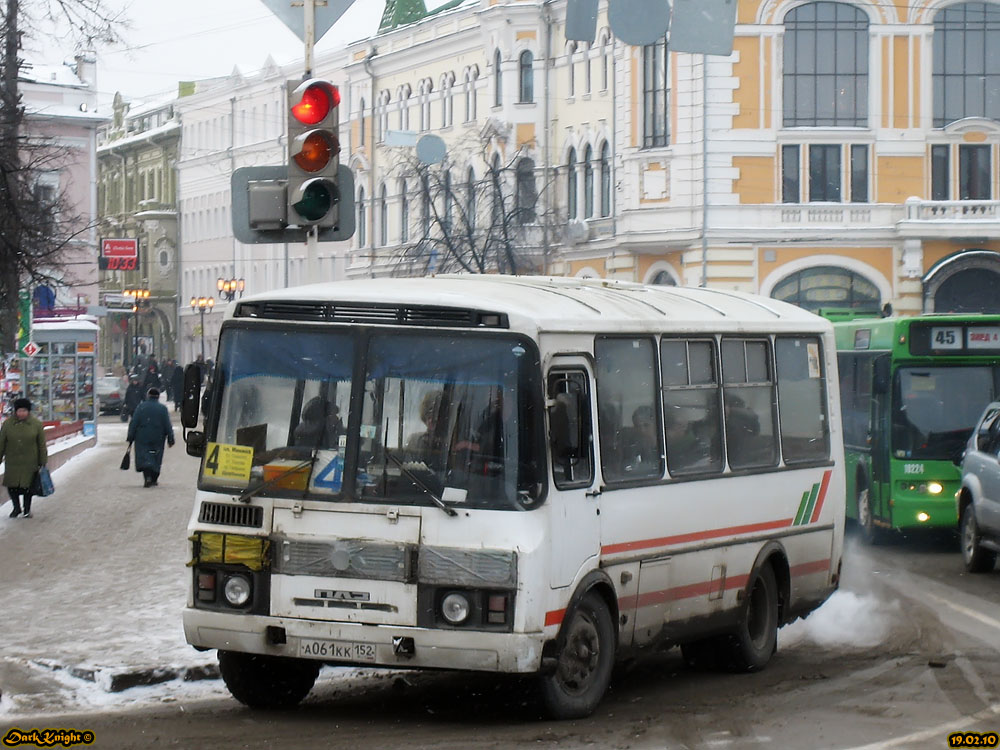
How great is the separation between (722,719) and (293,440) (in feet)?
9.15

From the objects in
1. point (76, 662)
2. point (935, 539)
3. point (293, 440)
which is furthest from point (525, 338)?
point (935, 539)

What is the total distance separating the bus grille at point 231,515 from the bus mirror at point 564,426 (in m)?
1.63

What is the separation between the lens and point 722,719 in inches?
413

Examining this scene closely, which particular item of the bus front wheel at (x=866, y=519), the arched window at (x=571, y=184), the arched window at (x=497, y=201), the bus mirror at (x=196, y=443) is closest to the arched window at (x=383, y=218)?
the arched window at (x=571, y=184)

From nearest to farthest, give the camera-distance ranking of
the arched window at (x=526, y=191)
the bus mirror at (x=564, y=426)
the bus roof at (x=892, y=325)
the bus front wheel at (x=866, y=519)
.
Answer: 1. the bus mirror at (x=564, y=426)
2. the bus roof at (x=892, y=325)
3. the bus front wheel at (x=866, y=519)
4. the arched window at (x=526, y=191)

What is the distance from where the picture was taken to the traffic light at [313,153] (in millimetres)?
12516

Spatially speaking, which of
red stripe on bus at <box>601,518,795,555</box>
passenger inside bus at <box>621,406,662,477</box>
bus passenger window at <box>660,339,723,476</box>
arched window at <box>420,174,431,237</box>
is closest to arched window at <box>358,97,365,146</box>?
arched window at <box>420,174,431,237</box>

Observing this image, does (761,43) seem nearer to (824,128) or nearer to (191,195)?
(824,128)

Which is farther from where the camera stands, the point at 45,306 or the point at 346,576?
the point at 45,306

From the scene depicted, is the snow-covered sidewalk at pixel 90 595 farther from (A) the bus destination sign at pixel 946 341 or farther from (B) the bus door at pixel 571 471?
(A) the bus destination sign at pixel 946 341

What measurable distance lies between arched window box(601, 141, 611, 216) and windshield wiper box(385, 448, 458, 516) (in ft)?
161

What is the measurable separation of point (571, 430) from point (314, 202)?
10.7 ft

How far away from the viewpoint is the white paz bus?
9.98 metres

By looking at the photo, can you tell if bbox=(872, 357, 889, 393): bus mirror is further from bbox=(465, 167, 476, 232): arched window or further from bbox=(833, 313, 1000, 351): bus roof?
bbox=(465, 167, 476, 232): arched window
